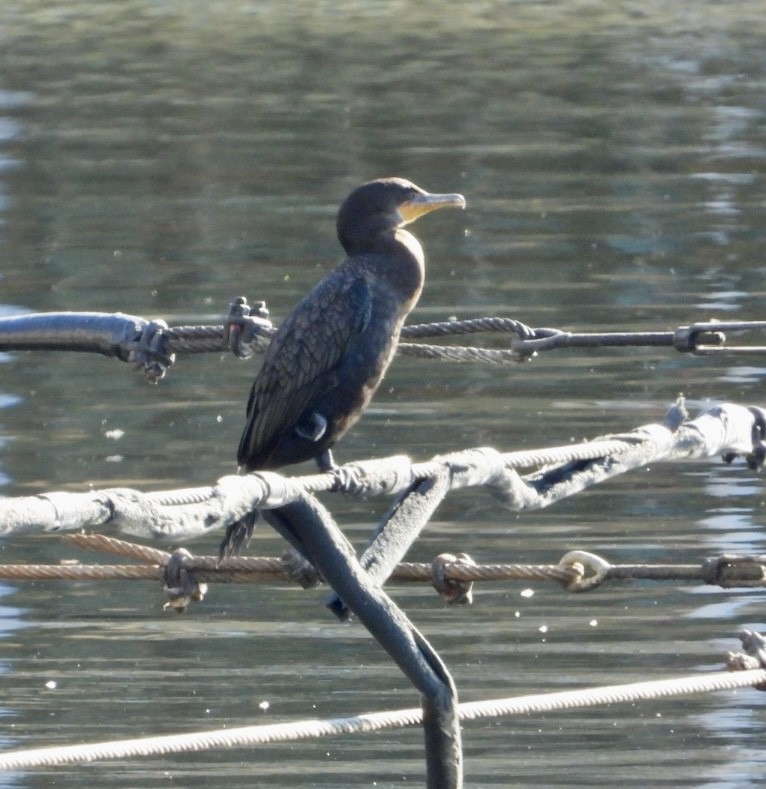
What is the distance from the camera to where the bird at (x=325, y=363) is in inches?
172

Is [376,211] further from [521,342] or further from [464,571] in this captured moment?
[464,571]

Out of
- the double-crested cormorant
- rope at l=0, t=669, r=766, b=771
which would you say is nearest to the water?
the double-crested cormorant

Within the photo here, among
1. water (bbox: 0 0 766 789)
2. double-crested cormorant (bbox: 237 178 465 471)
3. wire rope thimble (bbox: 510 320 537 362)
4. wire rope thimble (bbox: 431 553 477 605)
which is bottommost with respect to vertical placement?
water (bbox: 0 0 766 789)

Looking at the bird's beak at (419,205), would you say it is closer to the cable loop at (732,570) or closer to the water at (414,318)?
the water at (414,318)

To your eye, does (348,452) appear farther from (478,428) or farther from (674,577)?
(674,577)

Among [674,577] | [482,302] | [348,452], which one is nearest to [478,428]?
[348,452]

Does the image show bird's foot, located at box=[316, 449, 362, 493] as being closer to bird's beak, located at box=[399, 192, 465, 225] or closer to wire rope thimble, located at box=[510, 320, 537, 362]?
wire rope thimble, located at box=[510, 320, 537, 362]

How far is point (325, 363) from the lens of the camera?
4.38m

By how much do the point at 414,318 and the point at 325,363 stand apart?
5998 millimetres

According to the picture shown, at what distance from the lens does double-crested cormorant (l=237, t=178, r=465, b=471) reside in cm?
437

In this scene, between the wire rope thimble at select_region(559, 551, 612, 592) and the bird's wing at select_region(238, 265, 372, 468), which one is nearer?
the wire rope thimble at select_region(559, 551, 612, 592)

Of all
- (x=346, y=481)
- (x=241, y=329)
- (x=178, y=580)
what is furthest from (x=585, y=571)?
(x=241, y=329)

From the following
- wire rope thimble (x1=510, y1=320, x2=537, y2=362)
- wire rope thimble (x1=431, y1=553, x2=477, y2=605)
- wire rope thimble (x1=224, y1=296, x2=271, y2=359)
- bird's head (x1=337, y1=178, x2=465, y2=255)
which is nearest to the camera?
wire rope thimble (x1=431, y1=553, x2=477, y2=605)

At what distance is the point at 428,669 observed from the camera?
315 centimetres
